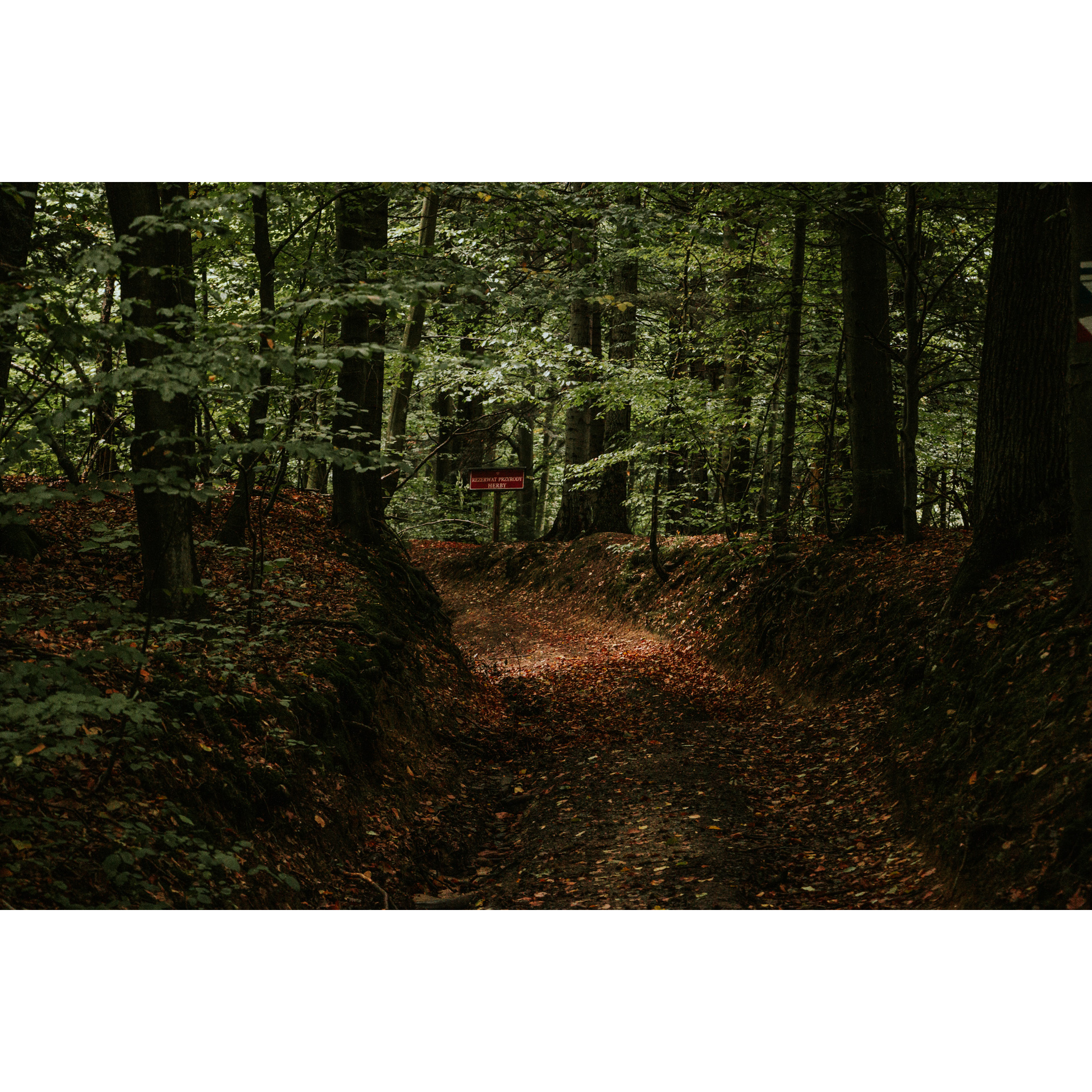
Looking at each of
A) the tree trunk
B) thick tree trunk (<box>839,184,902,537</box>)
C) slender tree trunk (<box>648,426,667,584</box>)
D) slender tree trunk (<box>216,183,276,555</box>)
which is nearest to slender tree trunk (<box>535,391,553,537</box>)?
the tree trunk

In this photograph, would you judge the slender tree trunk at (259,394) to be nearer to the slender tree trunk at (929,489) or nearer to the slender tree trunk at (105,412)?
the slender tree trunk at (105,412)

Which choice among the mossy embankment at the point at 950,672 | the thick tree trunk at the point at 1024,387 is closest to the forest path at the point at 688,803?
the mossy embankment at the point at 950,672

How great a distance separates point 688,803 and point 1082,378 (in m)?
3.61

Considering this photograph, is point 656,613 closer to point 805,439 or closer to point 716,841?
point 805,439

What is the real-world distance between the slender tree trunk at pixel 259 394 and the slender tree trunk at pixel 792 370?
19.3 ft

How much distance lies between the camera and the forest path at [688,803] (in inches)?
184

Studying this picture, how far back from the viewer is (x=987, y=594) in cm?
602

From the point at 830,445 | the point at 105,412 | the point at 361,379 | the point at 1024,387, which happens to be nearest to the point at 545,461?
the point at 830,445

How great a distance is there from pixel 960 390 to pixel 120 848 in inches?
382

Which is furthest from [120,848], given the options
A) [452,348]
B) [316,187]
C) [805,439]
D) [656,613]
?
[805,439]

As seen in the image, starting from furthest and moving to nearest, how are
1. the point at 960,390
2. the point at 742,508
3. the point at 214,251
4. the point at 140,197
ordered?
the point at 742,508 → the point at 960,390 → the point at 214,251 → the point at 140,197

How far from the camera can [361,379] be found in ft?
27.8

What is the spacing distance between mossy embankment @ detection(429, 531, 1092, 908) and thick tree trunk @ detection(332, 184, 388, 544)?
451 cm

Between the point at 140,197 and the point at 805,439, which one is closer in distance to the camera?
the point at 140,197
